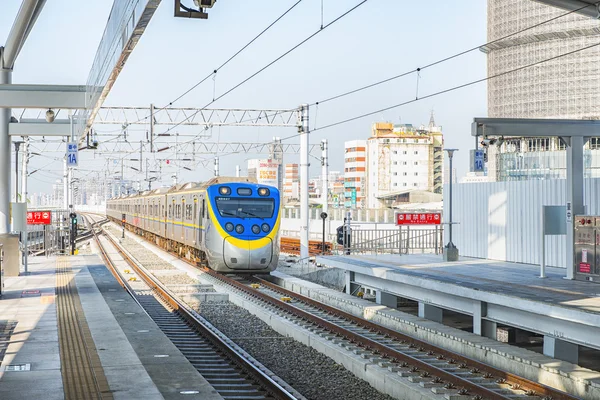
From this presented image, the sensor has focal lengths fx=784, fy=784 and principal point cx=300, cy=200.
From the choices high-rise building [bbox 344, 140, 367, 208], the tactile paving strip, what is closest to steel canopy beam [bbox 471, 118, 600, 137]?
the tactile paving strip

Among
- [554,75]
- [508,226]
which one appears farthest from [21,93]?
[554,75]

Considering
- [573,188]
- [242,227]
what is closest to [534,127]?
[573,188]

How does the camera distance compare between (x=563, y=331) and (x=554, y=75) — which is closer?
(x=563, y=331)

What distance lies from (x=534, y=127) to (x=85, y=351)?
32.2 feet

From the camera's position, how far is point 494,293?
13.1 m

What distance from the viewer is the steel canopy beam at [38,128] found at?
23938 mm

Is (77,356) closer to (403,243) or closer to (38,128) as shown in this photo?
(38,128)

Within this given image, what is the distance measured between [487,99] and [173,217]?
97495mm

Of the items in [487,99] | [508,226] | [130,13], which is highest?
[487,99]

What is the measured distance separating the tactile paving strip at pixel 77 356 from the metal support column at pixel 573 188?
8.96 metres

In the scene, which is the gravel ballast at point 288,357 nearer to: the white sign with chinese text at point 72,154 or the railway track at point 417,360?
the railway track at point 417,360

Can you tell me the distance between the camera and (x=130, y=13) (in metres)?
10.7

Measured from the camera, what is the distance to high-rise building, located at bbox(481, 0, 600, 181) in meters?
105

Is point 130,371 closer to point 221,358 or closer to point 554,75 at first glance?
point 221,358
